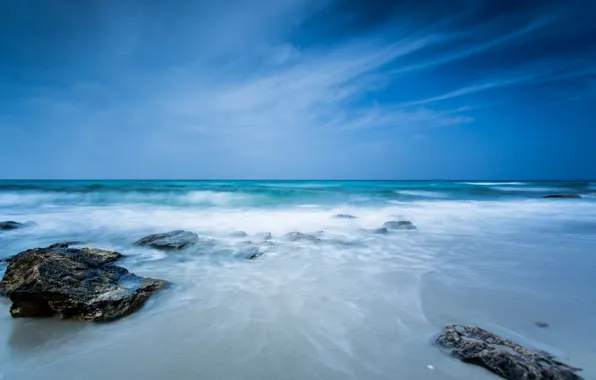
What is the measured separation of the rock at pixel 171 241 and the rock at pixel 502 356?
5.48 metres

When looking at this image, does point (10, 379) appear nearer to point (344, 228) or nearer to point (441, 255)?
point (441, 255)

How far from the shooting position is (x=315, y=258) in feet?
19.1

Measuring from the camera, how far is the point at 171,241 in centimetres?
665

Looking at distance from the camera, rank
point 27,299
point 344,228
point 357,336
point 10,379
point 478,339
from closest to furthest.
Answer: point 10,379
point 478,339
point 357,336
point 27,299
point 344,228

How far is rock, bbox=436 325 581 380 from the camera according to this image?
2.21 meters

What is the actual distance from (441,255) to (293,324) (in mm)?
4227

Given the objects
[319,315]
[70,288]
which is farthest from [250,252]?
[70,288]

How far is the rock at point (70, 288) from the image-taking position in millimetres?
3178

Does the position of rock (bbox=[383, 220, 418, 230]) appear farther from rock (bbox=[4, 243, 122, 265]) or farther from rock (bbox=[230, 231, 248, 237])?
rock (bbox=[4, 243, 122, 265])

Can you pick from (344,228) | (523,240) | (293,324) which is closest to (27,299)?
(293,324)

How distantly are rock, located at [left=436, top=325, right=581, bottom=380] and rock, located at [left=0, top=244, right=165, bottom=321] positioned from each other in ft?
11.3

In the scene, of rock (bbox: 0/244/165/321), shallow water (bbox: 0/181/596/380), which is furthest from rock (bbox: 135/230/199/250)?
rock (bbox: 0/244/165/321)

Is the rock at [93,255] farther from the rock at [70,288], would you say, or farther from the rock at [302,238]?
the rock at [302,238]

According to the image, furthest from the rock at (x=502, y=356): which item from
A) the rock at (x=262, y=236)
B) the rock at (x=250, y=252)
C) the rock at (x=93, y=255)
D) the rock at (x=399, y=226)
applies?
the rock at (x=399, y=226)
